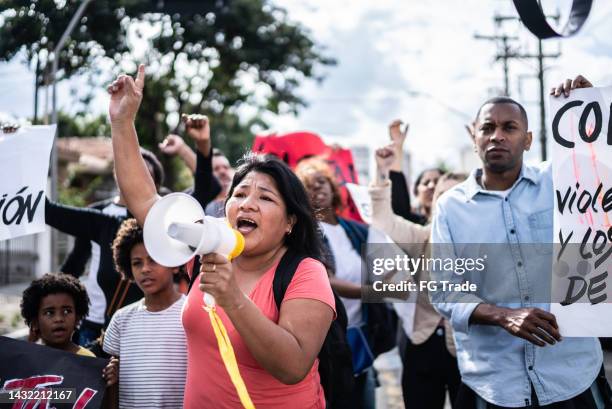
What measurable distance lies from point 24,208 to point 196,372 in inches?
59.8

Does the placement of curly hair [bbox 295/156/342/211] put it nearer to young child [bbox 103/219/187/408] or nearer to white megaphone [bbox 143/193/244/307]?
young child [bbox 103/219/187/408]

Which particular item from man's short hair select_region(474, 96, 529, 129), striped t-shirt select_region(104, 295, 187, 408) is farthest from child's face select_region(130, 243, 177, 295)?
man's short hair select_region(474, 96, 529, 129)

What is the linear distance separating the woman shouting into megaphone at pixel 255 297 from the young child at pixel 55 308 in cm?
102

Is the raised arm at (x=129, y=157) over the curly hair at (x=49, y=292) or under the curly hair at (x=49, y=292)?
over

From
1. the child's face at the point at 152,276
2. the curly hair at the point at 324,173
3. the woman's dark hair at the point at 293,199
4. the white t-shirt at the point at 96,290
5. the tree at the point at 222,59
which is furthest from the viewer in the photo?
the tree at the point at 222,59

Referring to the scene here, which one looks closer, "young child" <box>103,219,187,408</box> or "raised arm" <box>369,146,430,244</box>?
"young child" <box>103,219,187,408</box>

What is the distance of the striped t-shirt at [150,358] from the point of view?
9.41 feet

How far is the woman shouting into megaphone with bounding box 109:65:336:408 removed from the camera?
1862 millimetres

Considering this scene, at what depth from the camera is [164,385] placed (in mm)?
2869

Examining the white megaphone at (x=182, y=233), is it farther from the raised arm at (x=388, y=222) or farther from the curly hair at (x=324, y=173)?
the curly hair at (x=324, y=173)

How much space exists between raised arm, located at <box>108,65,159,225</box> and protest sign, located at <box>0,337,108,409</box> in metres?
0.71

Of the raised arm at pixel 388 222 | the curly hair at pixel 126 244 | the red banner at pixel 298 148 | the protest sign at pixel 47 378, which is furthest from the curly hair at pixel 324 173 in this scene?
the protest sign at pixel 47 378

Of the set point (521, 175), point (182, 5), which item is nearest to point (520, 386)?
point (521, 175)

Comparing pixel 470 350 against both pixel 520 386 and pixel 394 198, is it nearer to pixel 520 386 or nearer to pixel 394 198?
pixel 520 386
